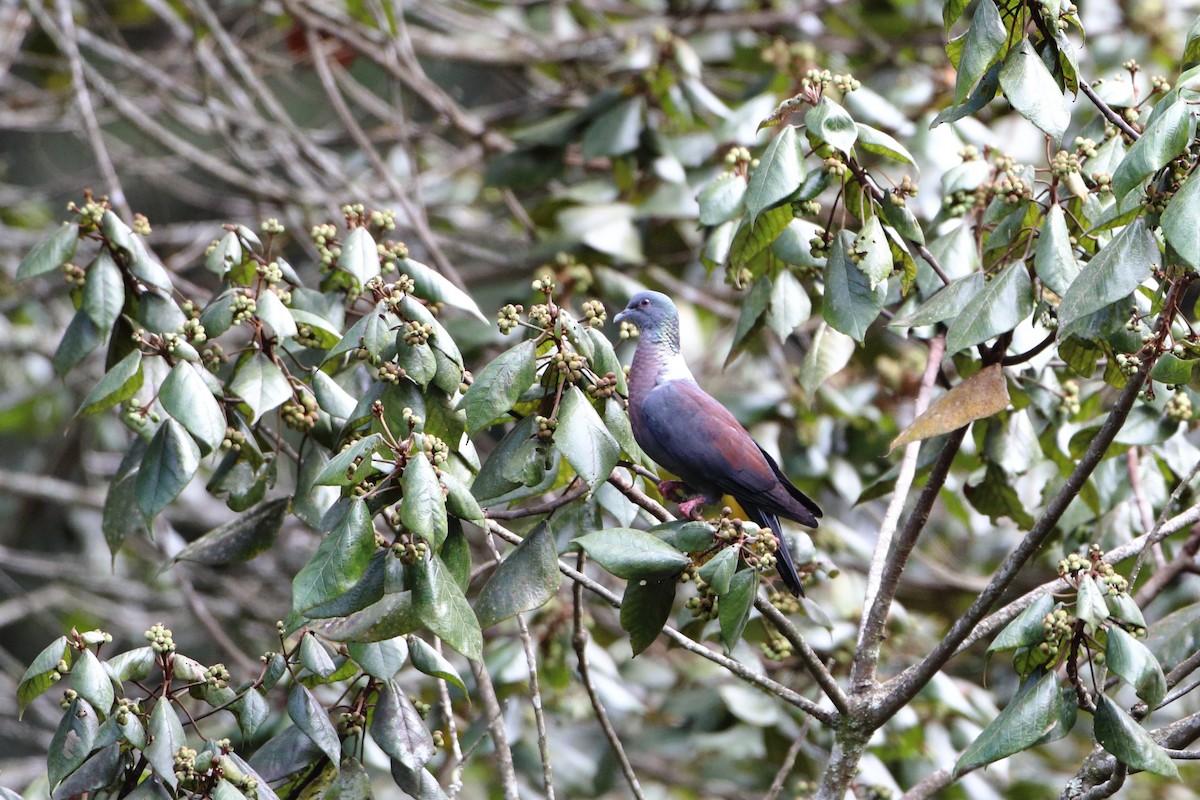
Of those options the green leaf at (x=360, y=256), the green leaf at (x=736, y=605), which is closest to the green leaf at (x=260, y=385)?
the green leaf at (x=360, y=256)

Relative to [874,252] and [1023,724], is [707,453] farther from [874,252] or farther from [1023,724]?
[1023,724]

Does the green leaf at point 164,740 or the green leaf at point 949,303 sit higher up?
the green leaf at point 949,303

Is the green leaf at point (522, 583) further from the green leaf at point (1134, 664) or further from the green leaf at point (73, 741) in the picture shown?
the green leaf at point (1134, 664)

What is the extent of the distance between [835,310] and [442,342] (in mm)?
702

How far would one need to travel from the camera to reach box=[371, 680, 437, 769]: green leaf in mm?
2016

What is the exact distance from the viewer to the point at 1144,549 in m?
2.03

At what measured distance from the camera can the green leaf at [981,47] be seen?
2008 mm

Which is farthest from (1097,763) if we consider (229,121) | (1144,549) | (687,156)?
(229,121)

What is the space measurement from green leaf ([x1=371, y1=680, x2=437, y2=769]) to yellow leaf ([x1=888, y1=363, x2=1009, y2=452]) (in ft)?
3.00

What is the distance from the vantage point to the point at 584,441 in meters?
1.89

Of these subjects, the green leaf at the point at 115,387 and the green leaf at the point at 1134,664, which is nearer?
the green leaf at the point at 1134,664

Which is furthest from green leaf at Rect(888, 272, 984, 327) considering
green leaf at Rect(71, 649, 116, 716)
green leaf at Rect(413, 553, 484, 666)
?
green leaf at Rect(71, 649, 116, 716)

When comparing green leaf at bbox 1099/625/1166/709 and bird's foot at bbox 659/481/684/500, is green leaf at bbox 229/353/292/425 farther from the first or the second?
green leaf at bbox 1099/625/1166/709

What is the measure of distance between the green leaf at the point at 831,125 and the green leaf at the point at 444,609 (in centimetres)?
92
